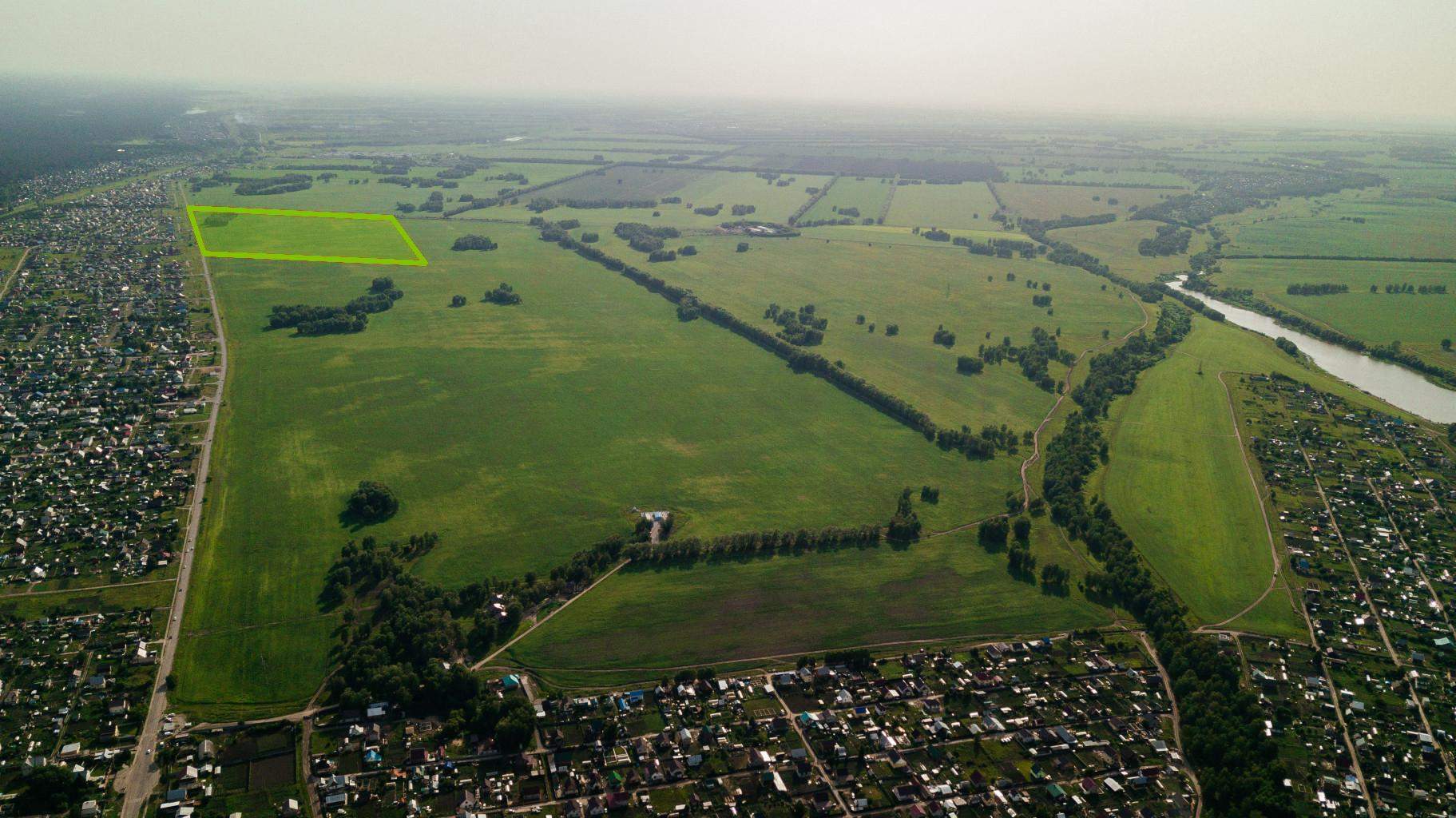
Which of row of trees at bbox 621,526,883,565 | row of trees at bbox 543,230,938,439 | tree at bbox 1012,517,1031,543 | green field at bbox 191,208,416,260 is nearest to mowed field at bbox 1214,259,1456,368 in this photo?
row of trees at bbox 543,230,938,439

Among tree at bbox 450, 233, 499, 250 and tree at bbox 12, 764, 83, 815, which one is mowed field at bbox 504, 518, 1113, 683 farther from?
tree at bbox 450, 233, 499, 250

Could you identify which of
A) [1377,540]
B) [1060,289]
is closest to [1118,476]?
[1377,540]

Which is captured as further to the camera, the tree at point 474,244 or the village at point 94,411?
the tree at point 474,244

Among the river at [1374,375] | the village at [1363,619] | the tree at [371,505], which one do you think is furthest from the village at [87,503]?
the river at [1374,375]

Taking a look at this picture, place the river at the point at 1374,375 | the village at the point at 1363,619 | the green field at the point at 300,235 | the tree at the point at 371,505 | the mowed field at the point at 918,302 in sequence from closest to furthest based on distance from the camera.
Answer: the village at the point at 1363,619, the tree at the point at 371,505, the mowed field at the point at 918,302, the river at the point at 1374,375, the green field at the point at 300,235

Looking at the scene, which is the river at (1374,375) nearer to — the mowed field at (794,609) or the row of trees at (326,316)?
the mowed field at (794,609)

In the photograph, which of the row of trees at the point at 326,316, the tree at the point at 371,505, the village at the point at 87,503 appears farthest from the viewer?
the row of trees at the point at 326,316
